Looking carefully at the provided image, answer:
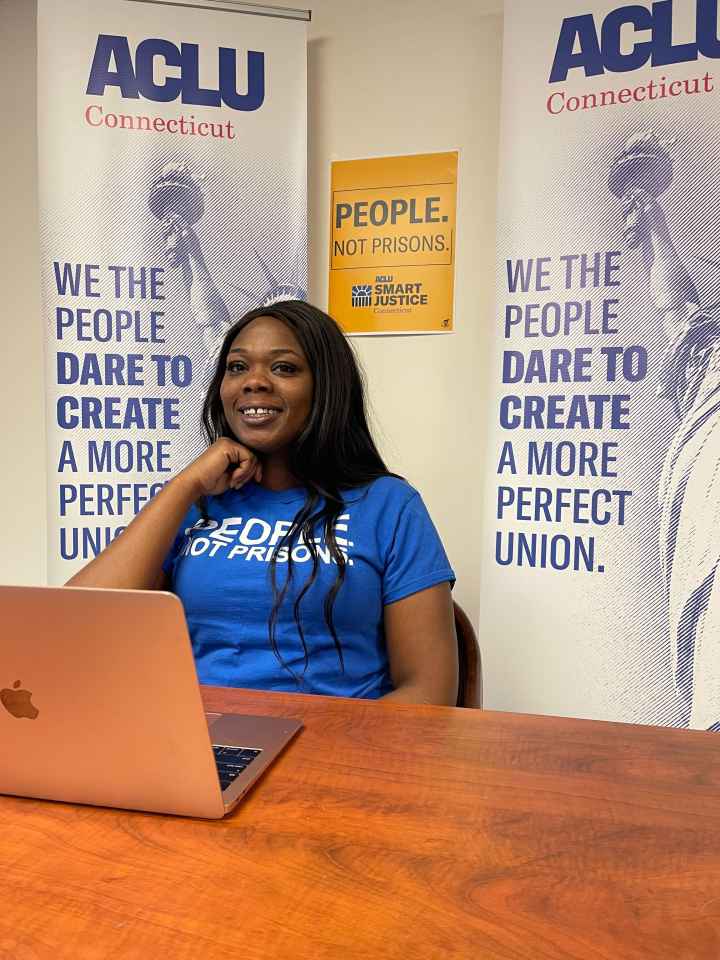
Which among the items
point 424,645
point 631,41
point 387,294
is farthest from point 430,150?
point 424,645

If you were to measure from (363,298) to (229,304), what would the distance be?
471 millimetres

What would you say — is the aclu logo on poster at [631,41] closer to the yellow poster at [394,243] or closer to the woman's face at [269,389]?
the yellow poster at [394,243]

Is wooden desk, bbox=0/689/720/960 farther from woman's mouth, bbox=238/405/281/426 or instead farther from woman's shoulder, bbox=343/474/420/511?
woman's mouth, bbox=238/405/281/426

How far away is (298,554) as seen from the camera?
1639 mm

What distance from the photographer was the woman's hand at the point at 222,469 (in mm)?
1742

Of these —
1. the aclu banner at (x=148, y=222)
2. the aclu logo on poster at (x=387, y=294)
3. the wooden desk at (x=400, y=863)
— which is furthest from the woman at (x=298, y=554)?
the aclu logo on poster at (x=387, y=294)

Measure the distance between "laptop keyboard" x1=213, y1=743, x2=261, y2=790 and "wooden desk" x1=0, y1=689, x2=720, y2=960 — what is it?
0.05m

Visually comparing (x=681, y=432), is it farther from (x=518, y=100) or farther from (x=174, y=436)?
(x=174, y=436)

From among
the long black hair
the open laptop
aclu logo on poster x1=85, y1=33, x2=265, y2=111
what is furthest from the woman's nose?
aclu logo on poster x1=85, y1=33, x2=265, y2=111

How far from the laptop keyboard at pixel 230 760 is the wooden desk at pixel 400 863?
5 cm

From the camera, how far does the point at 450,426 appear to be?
2914 mm

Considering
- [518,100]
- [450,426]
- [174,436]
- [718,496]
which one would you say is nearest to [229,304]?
[174,436]

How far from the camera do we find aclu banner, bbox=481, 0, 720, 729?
2352mm

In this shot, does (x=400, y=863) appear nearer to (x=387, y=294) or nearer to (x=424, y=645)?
(x=424, y=645)
